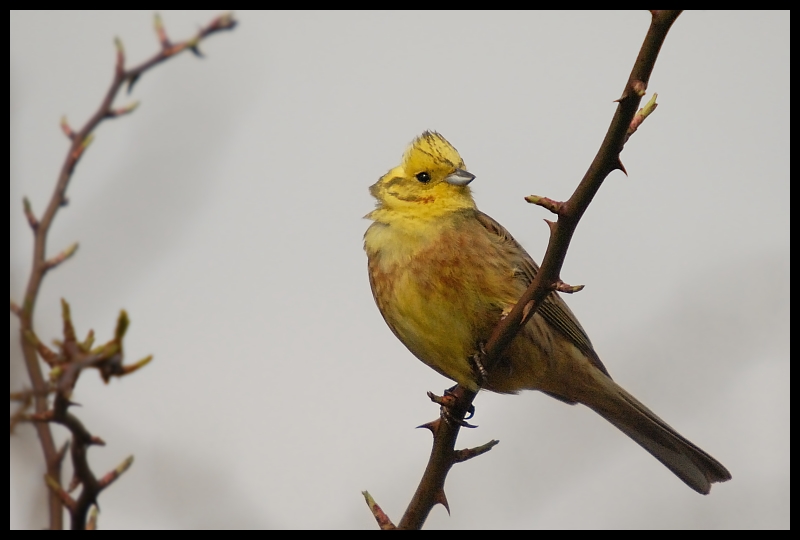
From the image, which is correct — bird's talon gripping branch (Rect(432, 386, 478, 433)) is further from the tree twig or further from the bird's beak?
the bird's beak

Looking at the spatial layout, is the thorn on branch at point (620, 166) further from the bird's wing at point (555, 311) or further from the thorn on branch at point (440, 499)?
the bird's wing at point (555, 311)

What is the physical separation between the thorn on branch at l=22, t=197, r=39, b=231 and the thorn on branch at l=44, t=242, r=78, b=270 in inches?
3.0

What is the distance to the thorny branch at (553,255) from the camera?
2857 millimetres

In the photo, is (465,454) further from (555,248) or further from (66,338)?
(66,338)

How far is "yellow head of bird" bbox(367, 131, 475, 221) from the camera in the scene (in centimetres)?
561

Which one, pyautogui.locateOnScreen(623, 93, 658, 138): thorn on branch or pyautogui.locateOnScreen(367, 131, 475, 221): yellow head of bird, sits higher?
pyautogui.locateOnScreen(367, 131, 475, 221): yellow head of bird

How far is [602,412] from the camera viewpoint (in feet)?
19.3

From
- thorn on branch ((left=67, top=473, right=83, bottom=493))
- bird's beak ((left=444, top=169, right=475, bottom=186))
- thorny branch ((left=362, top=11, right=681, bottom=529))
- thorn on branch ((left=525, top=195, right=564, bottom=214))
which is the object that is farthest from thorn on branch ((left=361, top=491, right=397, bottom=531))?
bird's beak ((left=444, top=169, right=475, bottom=186))

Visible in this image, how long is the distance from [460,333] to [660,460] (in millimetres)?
1793

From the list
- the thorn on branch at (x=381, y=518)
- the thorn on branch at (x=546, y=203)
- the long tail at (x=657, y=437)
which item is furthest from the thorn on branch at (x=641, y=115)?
the long tail at (x=657, y=437)

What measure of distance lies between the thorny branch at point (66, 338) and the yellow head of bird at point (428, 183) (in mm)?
3571

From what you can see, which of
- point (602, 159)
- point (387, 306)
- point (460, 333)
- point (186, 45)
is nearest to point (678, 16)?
point (602, 159)

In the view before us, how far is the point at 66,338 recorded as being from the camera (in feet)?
5.73

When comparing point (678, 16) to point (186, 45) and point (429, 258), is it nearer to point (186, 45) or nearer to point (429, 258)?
point (186, 45)
